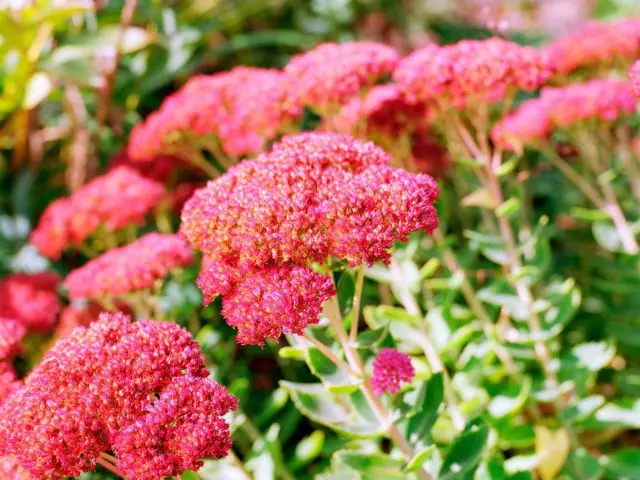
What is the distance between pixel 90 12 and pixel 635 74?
1.88m

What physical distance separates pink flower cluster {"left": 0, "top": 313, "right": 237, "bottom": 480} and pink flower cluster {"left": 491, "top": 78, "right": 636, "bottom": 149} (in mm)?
1052

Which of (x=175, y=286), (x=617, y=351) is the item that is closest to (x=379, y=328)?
(x=175, y=286)

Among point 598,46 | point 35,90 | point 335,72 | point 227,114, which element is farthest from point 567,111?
point 35,90

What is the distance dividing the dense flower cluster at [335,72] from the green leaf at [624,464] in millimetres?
1067

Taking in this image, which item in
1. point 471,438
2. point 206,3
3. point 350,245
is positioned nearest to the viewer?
point 350,245

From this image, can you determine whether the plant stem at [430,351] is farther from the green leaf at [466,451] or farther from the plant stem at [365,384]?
the plant stem at [365,384]

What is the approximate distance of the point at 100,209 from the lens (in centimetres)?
189

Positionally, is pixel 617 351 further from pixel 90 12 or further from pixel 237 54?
pixel 90 12

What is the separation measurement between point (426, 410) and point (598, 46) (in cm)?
120

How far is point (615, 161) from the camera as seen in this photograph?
2496 millimetres

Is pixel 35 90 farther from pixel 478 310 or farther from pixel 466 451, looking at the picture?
pixel 466 451

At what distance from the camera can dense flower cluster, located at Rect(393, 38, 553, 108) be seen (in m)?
1.56

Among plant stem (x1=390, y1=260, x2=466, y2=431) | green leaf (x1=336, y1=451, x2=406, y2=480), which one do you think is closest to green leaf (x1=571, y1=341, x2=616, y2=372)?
plant stem (x1=390, y1=260, x2=466, y2=431)

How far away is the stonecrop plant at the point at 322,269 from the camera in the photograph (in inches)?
41.6
